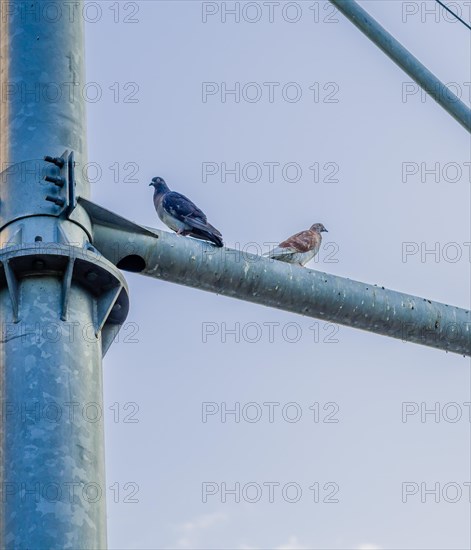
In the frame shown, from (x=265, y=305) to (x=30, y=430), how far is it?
4.86 feet

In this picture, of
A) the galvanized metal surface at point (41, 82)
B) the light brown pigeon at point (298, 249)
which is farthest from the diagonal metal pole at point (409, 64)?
the light brown pigeon at point (298, 249)

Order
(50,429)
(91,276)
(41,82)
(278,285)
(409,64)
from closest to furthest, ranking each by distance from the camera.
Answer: (50,429), (91,276), (41,82), (278,285), (409,64)

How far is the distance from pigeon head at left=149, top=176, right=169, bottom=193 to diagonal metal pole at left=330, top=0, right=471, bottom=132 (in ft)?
22.7

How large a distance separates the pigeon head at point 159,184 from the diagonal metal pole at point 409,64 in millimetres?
6912

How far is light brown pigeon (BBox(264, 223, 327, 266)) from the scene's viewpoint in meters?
10.3

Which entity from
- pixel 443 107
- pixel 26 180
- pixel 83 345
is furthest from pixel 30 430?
pixel 443 107

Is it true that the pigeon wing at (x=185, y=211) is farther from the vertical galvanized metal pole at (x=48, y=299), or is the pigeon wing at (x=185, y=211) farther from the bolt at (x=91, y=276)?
the bolt at (x=91, y=276)

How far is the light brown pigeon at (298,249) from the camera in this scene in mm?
10273

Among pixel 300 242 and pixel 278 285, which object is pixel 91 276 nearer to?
pixel 278 285

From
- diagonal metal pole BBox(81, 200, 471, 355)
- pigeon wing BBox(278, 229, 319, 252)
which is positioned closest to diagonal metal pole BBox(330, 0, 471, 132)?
diagonal metal pole BBox(81, 200, 471, 355)

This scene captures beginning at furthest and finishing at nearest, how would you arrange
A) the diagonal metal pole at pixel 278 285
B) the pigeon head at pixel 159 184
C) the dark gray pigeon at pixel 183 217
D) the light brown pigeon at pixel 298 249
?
1. the pigeon head at pixel 159 184
2. the light brown pigeon at pixel 298 249
3. the dark gray pigeon at pixel 183 217
4. the diagonal metal pole at pixel 278 285

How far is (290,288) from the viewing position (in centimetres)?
396

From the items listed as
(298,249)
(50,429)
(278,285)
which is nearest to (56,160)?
(50,429)

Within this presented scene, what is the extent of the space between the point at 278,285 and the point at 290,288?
2.0 inches
